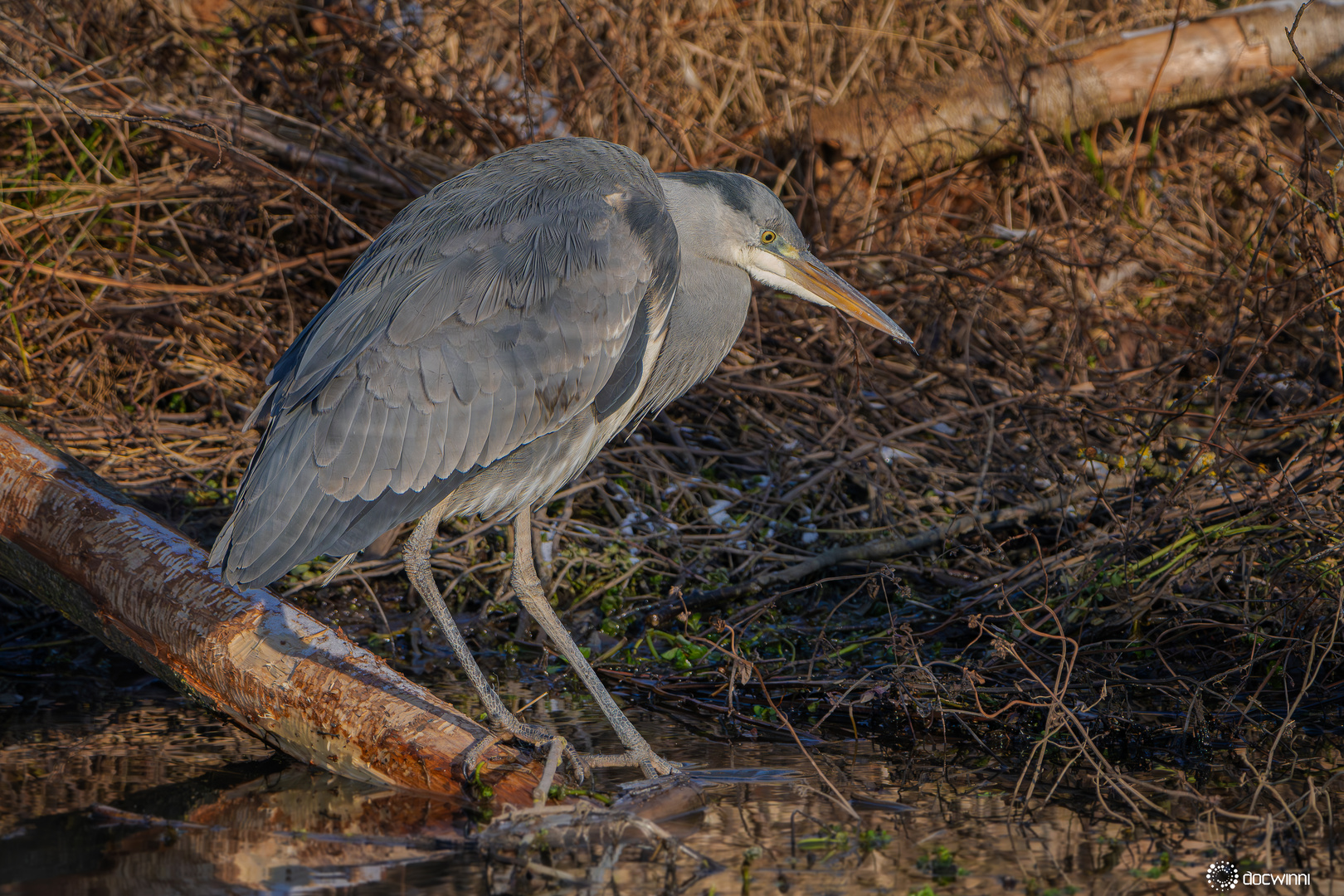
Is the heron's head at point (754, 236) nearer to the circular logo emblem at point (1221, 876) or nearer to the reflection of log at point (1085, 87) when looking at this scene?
the circular logo emblem at point (1221, 876)

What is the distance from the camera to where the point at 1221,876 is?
2.71 metres

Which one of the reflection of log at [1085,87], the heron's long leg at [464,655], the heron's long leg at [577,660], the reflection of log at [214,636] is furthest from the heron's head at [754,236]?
the reflection of log at [1085,87]

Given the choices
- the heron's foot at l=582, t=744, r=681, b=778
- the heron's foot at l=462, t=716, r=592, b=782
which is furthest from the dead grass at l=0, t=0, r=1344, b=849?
the heron's foot at l=462, t=716, r=592, b=782

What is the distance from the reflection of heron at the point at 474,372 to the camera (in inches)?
139

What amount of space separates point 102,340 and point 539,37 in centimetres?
304

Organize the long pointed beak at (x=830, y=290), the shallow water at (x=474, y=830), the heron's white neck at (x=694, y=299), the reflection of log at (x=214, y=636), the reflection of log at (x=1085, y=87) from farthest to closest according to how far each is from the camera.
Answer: the reflection of log at (x=1085, y=87) → the long pointed beak at (x=830, y=290) → the heron's white neck at (x=694, y=299) → the reflection of log at (x=214, y=636) → the shallow water at (x=474, y=830)

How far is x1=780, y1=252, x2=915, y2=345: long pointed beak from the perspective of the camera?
4.26 metres

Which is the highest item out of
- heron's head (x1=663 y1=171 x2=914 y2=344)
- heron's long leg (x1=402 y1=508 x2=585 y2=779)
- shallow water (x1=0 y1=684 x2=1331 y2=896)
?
heron's head (x1=663 y1=171 x2=914 y2=344)

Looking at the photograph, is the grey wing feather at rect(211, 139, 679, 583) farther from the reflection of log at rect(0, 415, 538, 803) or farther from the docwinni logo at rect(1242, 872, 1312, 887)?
the docwinni logo at rect(1242, 872, 1312, 887)

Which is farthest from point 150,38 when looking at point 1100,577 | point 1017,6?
point 1100,577

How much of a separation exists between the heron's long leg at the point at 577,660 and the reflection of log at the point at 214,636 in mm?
438

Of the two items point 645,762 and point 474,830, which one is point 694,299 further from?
point 474,830

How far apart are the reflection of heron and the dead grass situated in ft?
3.11

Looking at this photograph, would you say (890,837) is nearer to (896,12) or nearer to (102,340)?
(102,340)
